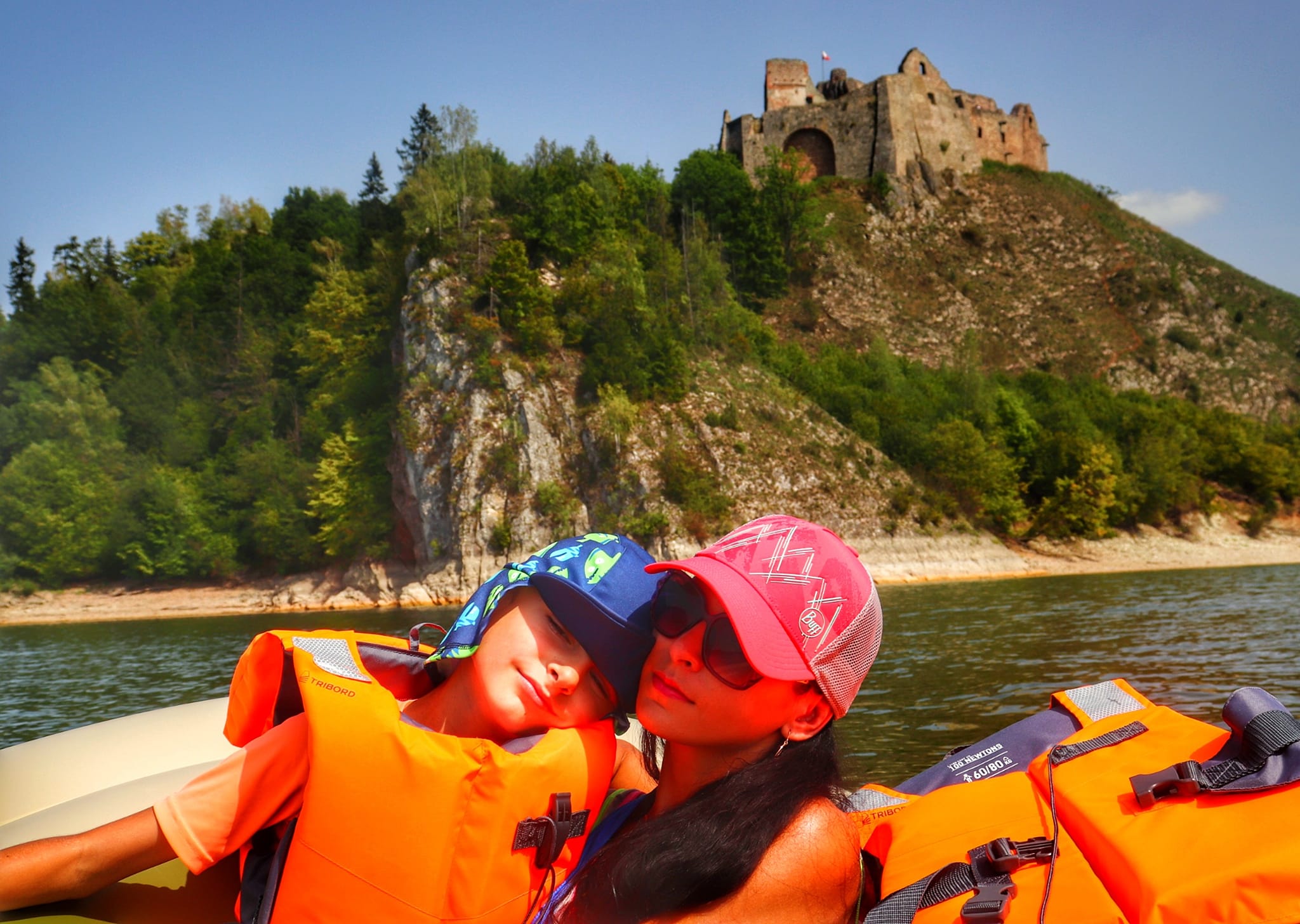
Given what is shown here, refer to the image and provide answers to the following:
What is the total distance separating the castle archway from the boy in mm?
63387

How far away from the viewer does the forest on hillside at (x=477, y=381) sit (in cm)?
3994

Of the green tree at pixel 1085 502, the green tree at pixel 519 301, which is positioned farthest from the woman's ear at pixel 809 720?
the green tree at pixel 1085 502

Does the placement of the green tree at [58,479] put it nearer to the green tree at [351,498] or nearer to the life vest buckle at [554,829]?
the green tree at [351,498]

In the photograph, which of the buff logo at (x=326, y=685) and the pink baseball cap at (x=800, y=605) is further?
the buff logo at (x=326, y=685)

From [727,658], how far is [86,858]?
52.7 inches

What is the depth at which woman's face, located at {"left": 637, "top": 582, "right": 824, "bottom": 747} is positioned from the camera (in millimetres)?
1669

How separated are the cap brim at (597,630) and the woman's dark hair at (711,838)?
33 centimetres

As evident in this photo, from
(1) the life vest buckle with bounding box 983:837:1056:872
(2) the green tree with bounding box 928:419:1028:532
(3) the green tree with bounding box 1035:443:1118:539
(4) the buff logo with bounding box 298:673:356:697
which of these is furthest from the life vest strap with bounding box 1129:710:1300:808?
(3) the green tree with bounding box 1035:443:1118:539

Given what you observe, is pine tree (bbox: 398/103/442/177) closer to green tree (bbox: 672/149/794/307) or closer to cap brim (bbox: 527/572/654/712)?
green tree (bbox: 672/149/794/307)

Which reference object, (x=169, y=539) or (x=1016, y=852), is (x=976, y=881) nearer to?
(x=1016, y=852)

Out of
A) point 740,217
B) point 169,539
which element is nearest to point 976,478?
point 740,217

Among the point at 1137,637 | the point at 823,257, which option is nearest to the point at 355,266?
the point at 823,257

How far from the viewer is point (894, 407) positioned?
46.5 metres

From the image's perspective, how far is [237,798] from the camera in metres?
1.88
